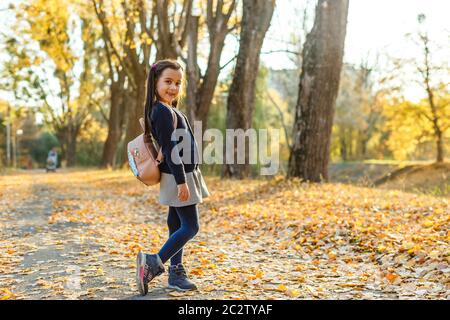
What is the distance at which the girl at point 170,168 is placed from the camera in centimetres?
446

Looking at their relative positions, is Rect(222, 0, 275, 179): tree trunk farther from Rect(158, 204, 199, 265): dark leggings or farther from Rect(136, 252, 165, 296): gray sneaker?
Rect(136, 252, 165, 296): gray sneaker

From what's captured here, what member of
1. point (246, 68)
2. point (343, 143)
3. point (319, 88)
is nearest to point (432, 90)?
point (343, 143)

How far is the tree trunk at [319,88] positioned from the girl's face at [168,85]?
7.89 meters

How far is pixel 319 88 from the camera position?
12.1m

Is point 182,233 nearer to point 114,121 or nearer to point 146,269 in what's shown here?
point 146,269

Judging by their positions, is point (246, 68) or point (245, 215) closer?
point (245, 215)

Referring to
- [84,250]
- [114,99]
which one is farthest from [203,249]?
[114,99]

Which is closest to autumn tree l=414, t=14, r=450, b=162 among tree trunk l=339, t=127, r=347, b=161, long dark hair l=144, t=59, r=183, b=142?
tree trunk l=339, t=127, r=347, b=161

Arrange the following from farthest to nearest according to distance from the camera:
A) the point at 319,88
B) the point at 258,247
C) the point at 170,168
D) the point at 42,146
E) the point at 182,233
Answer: the point at 42,146 < the point at 319,88 < the point at 258,247 < the point at 182,233 < the point at 170,168

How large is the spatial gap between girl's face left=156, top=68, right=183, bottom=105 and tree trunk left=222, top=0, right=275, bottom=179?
35.0ft

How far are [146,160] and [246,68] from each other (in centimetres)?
1105

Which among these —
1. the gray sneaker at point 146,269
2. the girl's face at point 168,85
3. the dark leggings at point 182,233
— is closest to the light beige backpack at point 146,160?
the girl's face at point 168,85

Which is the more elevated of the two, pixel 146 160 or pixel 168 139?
pixel 168 139

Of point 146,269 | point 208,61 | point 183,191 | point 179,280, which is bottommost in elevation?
point 179,280
